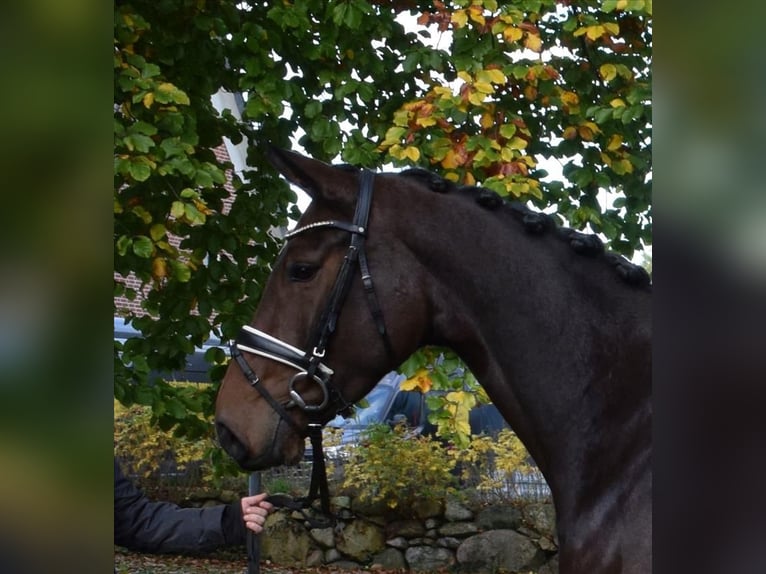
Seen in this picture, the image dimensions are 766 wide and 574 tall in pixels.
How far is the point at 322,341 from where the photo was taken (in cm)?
242

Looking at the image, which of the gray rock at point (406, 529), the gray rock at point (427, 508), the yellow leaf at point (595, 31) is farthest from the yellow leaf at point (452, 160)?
the gray rock at point (406, 529)

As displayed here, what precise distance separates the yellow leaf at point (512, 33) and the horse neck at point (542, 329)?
1825 millimetres

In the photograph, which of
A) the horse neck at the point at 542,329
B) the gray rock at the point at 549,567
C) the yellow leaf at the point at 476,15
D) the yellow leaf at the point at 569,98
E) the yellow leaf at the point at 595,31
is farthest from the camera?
the gray rock at the point at 549,567

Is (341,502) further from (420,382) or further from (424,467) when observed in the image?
(420,382)

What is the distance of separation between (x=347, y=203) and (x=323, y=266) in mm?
189

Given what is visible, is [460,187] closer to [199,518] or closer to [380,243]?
[380,243]

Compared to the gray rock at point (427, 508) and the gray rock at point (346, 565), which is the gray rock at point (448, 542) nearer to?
the gray rock at point (427, 508)

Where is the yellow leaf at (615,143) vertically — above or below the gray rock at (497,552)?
above

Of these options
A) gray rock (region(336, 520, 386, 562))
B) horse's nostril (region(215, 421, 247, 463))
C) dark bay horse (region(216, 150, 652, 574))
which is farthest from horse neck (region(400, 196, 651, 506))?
gray rock (region(336, 520, 386, 562))

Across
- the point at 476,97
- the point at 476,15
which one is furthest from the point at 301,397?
the point at 476,15

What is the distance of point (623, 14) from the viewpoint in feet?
15.0

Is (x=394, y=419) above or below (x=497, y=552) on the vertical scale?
above

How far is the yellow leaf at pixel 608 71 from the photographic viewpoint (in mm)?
4395

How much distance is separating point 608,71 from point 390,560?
234 inches
